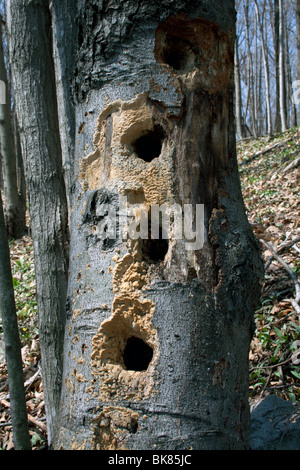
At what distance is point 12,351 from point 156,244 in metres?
1.56

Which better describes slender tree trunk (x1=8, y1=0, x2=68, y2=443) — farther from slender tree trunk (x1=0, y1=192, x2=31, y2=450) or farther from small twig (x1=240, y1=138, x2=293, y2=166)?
small twig (x1=240, y1=138, x2=293, y2=166)

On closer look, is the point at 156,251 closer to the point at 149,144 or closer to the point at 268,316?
the point at 149,144

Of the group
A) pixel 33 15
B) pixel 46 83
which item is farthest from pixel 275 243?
pixel 33 15

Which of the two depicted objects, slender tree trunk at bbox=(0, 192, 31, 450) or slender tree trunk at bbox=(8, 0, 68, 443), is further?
slender tree trunk at bbox=(8, 0, 68, 443)

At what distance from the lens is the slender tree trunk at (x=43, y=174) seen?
2.81 metres

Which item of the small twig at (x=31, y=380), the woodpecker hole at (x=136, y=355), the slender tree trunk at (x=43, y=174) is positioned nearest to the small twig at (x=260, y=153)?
the small twig at (x=31, y=380)

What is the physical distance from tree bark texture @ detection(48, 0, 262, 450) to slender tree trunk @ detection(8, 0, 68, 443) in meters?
1.17

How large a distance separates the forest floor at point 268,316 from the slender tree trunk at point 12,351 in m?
0.62

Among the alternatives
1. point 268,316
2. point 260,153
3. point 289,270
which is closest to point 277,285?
point 289,270

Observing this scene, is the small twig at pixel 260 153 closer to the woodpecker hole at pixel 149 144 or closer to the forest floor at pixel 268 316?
the forest floor at pixel 268 316

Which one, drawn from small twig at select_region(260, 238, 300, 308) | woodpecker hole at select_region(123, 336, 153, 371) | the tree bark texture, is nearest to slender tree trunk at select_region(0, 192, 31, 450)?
the tree bark texture

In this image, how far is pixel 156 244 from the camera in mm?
1604

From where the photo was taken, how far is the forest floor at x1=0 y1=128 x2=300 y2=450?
3.07 meters
